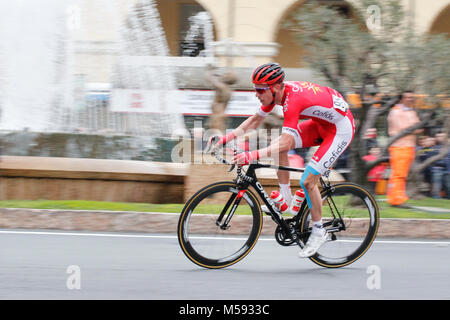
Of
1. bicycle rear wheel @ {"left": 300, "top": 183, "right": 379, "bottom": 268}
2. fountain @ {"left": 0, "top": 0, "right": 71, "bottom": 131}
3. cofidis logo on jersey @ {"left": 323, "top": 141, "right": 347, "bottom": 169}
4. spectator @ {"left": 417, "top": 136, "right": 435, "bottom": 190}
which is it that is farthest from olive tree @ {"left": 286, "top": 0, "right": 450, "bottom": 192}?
fountain @ {"left": 0, "top": 0, "right": 71, "bottom": 131}

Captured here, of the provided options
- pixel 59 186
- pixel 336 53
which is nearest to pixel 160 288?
pixel 59 186

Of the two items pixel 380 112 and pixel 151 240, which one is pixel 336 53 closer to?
pixel 380 112

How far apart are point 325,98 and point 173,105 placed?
9288 millimetres

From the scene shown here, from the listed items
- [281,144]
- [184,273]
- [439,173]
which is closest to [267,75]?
[281,144]

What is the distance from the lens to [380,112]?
9.79 metres

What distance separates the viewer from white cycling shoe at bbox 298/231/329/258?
599 centimetres

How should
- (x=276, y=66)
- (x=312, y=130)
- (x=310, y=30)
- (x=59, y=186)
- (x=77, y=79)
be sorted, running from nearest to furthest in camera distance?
(x=276, y=66) → (x=312, y=130) → (x=59, y=186) → (x=310, y=30) → (x=77, y=79)

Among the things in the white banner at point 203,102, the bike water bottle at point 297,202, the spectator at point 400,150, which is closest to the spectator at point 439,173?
the spectator at point 400,150

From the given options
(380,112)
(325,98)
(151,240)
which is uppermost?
(325,98)

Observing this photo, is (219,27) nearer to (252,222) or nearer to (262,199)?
(262,199)

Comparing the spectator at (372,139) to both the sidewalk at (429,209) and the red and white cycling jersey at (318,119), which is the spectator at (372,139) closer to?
the sidewalk at (429,209)

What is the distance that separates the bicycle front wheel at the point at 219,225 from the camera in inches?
225

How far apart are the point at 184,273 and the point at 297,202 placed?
1.20 meters

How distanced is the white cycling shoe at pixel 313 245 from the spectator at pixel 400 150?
4357mm
